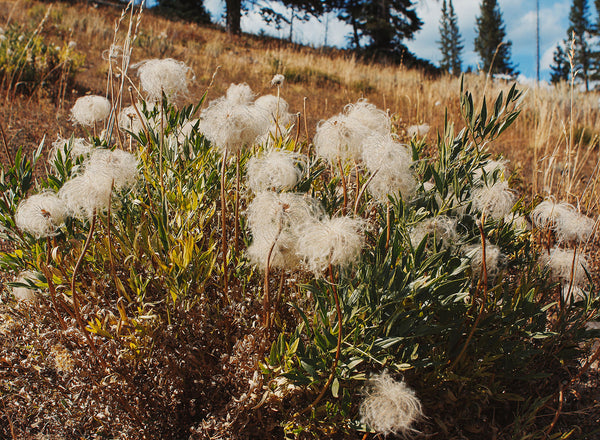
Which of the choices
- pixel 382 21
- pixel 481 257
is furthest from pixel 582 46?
pixel 481 257

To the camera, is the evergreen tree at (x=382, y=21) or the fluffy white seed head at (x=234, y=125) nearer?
the fluffy white seed head at (x=234, y=125)

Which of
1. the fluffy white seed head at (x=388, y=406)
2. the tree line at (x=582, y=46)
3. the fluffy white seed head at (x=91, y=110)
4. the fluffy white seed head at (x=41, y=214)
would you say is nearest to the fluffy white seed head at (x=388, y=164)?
the fluffy white seed head at (x=388, y=406)

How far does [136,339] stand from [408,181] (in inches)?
47.6

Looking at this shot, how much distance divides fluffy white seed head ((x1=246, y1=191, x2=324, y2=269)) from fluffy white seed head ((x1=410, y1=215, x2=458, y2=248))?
0.45 m

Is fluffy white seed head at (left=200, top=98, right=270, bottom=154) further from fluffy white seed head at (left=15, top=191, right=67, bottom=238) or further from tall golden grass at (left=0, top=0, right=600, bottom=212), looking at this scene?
tall golden grass at (left=0, top=0, right=600, bottom=212)

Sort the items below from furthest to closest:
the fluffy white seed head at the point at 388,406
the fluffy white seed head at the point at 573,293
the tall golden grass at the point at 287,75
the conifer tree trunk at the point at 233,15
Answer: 1. the conifer tree trunk at the point at 233,15
2. the tall golden grass at the point at 287,75
3. the fluffy white seed head at the point at 573,293
4. the fluffy white seed head at the point at 388,406

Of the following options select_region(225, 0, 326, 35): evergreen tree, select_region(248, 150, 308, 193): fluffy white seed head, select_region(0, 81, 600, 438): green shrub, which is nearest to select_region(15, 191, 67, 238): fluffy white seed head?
select_region(0, 81, 600, 438): green shrub

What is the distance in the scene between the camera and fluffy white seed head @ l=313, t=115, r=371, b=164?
1.56 m

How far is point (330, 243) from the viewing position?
1181mm

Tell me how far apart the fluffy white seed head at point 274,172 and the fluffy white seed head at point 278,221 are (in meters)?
0.13

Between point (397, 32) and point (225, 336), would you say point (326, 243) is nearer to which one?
point (225, 336)

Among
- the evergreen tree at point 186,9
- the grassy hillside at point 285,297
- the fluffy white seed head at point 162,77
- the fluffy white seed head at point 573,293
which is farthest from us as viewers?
the evergreen tree at point 186,9

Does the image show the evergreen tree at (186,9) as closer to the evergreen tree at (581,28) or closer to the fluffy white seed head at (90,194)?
the fluffy white seed head at (90,194)

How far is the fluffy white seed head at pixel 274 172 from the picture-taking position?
1.48m
